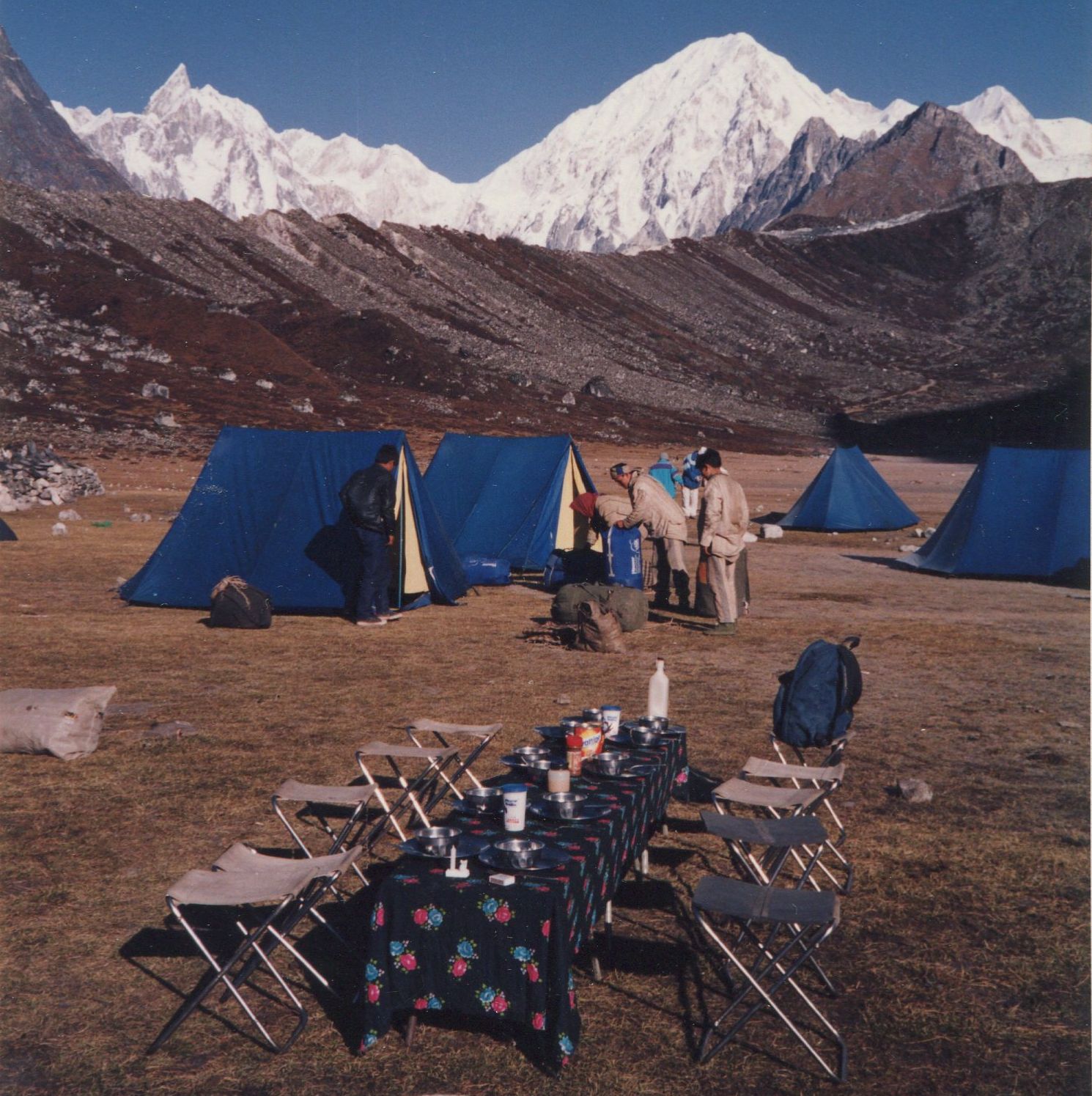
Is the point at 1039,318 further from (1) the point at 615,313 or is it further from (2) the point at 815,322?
(1) the point at 615,313

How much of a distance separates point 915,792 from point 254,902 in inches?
170

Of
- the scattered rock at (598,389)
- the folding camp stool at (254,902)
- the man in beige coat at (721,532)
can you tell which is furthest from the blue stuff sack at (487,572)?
the scattered rock at (598,389)

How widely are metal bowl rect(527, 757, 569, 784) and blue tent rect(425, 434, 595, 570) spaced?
10.8 meters

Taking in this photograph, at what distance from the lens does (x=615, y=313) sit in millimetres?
101000

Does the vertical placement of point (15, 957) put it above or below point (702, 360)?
below

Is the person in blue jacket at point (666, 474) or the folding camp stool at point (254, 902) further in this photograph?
the person in blue jacket at point (666, 474)

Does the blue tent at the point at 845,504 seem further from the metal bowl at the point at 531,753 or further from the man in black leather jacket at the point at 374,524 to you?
the metal bowl at the point at 531,753

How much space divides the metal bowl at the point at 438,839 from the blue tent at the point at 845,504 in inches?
821

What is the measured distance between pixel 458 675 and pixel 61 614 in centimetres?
563

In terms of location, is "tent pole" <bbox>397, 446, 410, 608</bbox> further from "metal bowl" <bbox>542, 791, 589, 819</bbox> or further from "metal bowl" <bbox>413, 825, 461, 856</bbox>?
"metal bowl" <bbox>413, 825, 461, 856</bbox>

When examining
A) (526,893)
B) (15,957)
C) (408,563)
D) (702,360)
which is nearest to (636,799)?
(526,893)

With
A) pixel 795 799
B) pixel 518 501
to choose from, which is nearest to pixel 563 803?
pixel 795 799

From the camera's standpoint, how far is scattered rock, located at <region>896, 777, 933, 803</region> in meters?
6.84

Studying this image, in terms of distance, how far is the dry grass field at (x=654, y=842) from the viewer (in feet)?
13.0
